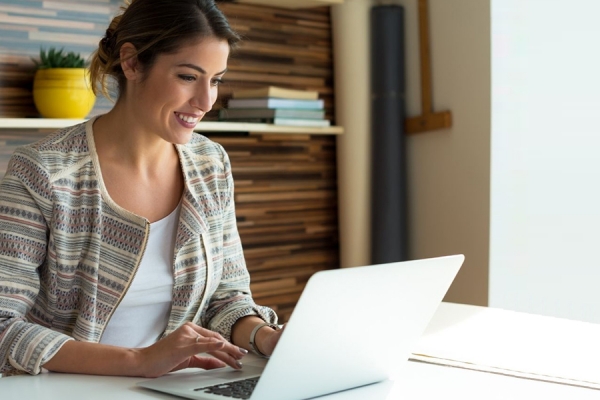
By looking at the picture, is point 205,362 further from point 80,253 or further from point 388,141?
point 388,141

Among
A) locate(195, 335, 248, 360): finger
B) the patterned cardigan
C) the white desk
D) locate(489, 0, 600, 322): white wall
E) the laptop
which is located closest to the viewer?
the laptop

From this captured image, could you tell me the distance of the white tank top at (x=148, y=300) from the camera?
176cm

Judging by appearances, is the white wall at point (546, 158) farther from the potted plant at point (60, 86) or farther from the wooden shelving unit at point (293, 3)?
the potted plant at point (60, 86)

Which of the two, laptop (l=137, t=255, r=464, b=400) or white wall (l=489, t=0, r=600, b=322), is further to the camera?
white wall (l=489, t=0, r=600, b=322)

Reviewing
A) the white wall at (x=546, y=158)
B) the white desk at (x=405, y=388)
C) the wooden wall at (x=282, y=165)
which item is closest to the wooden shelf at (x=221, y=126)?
the wooden wall at (x=282, y=165)

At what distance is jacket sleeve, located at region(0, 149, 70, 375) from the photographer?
1478 mm

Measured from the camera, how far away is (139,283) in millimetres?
1748

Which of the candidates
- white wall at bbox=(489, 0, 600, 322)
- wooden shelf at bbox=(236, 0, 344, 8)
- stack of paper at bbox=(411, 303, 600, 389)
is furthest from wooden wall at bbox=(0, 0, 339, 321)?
stack of paper at bbox=(411, 303, 600, 389)

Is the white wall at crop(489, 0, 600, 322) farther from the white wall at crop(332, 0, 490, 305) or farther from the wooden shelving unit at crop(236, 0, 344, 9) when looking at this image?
the wooden shelving unit at crop(236, 0, 344, 9)

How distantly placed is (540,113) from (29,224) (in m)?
2.05

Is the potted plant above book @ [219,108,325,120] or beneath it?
above

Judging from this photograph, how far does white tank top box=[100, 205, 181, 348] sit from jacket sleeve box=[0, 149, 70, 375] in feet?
0.61

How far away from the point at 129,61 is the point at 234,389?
32.8 inches

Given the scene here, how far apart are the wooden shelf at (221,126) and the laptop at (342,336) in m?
1.50
